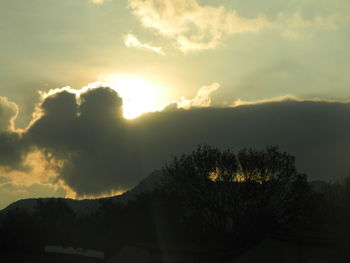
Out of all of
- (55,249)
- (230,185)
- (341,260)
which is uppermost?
(230,185)

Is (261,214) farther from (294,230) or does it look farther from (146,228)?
(146,228)

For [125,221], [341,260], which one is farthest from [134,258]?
[125,221]

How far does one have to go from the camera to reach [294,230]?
4869cm

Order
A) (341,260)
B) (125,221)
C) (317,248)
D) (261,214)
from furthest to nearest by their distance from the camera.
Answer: (125,221) < (261,214) < (317,248) < (341,260)

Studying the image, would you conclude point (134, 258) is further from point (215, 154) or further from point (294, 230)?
point (215, 154)

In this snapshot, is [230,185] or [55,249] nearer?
[230,185]

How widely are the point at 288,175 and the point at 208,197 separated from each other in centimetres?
1340

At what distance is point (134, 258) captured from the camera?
59.5 m

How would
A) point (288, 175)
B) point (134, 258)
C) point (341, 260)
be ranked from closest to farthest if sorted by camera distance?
1. point (341, 260)
2. point (134, 258)
3. point (288, 175)

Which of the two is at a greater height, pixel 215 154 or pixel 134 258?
pixel 215 154

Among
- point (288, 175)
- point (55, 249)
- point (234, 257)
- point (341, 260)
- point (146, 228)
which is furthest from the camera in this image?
point (146, 228)

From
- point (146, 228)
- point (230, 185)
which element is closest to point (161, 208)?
point (146, 228)

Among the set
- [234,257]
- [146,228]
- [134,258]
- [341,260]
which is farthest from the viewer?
[146,228]

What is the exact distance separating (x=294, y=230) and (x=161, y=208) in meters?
60.5
